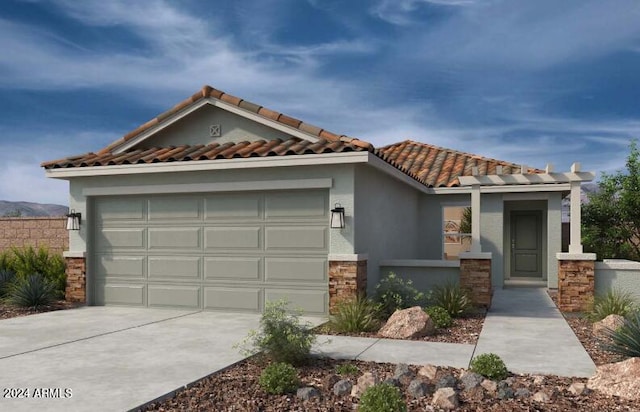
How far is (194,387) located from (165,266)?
6511 mm

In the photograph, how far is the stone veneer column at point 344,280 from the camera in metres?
10.4

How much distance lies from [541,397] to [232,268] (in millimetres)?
7268

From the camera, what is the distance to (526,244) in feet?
62.3

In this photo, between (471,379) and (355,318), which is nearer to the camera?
(471,379)

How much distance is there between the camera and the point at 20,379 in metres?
6.31

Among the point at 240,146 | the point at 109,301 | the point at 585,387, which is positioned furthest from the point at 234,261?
the point at 585,387

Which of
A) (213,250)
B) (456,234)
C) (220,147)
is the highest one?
(220,147)

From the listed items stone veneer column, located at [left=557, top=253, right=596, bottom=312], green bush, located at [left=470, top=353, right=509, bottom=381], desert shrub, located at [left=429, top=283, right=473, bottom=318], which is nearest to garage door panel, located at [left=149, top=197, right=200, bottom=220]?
desert shrub, located at [left=429, top=283, right=473, bottom=318]

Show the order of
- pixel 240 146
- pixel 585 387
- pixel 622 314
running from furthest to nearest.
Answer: pixel 240 146 < pixel 622 314 < pixel 585 387

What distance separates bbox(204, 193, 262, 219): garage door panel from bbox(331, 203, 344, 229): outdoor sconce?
1.72 metres

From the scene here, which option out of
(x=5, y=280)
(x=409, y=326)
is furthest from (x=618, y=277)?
(x=5, y=280)

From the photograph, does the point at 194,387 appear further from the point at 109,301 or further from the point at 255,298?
the point at 109,301

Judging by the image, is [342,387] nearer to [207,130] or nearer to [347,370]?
[347,370]

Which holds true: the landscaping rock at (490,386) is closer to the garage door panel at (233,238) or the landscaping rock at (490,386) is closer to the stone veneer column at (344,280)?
the stone veneer column at (344,280)
